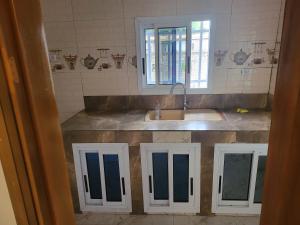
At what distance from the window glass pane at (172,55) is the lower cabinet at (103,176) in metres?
0.86

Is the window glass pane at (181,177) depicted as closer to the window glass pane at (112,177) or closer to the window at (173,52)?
the window glass pane at (112,177)

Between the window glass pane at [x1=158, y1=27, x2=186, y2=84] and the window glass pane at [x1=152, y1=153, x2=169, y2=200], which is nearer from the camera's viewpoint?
the window glass pane at [x1=152, y1=153, x2=169, y2=200]

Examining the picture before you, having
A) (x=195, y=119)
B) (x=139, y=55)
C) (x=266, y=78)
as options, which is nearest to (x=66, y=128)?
(x=139, y=55)

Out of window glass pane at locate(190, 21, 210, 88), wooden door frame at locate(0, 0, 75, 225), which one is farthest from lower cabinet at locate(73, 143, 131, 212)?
wooden door frame at locate(0, 0, 75, 225)

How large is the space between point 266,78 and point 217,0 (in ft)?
2.78

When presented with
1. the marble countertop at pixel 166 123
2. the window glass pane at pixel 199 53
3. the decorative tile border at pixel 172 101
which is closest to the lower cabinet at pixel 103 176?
the marble countertop at pixel 166 123

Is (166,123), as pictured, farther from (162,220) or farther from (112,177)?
(162,220)

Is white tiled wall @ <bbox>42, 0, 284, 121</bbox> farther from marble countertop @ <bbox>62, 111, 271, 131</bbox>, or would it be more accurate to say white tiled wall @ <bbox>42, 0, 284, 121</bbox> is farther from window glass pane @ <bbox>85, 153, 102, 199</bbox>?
window glass pane @ <bbox>85, 153, 102, 199</bbox>

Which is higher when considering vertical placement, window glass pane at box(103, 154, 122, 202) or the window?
the window

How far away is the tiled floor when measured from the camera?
68.9 inches

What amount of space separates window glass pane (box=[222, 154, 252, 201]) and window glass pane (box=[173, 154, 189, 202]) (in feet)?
1.01

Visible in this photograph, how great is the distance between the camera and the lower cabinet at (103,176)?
1699mm

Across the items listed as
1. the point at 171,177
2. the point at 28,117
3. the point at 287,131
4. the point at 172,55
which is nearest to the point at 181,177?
the point at 171,177

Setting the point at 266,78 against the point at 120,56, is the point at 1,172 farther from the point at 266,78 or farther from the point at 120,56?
the point at 266,78
